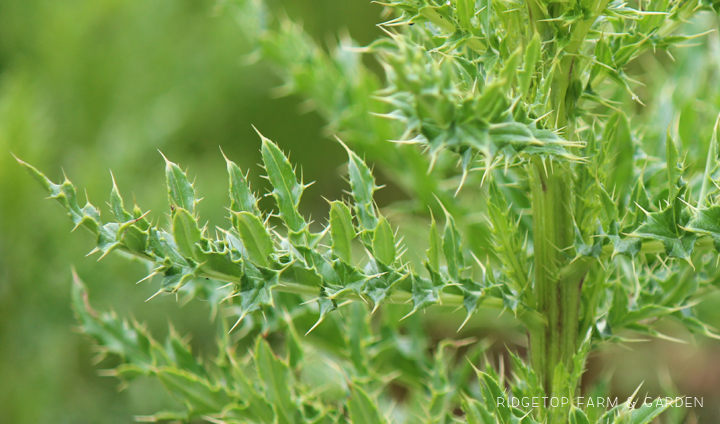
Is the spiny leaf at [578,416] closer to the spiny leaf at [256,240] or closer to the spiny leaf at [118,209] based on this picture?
the spiny leaf at [256,240]

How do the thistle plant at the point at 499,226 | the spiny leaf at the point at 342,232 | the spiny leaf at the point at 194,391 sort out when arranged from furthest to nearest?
the spiny leaf at the point at 194,391, the spiny leaf at the point at 342,232, the thistle plant at the point at 499,226

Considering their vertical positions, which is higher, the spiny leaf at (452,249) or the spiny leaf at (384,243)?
the spiny leaf at (384,243)

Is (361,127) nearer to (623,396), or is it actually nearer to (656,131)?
(656,131)

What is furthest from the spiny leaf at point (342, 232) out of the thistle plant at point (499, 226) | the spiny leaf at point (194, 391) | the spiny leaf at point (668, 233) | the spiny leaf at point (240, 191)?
the spiny leaf at point (194, 391)

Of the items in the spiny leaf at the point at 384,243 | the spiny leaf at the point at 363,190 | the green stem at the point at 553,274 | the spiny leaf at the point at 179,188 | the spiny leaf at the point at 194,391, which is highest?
the spiny leaf at the point at 179,188

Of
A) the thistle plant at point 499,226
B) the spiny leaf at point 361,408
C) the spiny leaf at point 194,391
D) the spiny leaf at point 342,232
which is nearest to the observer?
the thistle plant at point 499,226

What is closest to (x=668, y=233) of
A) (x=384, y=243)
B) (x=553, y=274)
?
(x=553, y=274)

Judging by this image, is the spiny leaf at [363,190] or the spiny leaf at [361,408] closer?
the spiny leaf at [363,190]

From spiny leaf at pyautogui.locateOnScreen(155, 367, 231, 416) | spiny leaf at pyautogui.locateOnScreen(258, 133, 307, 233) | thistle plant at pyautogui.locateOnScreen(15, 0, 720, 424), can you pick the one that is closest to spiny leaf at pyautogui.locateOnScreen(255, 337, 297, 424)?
thistle plant at pyautogui.locateOnScreen(15, 0, 720, 424)

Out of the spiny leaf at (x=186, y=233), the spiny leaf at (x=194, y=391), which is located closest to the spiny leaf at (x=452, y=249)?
the spiny leaf at (x=186, y=233)

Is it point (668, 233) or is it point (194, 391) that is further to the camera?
point (194, 391)

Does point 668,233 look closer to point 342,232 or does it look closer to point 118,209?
point 342,232

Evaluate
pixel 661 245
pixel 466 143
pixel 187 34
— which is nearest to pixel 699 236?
pixel 661 245
